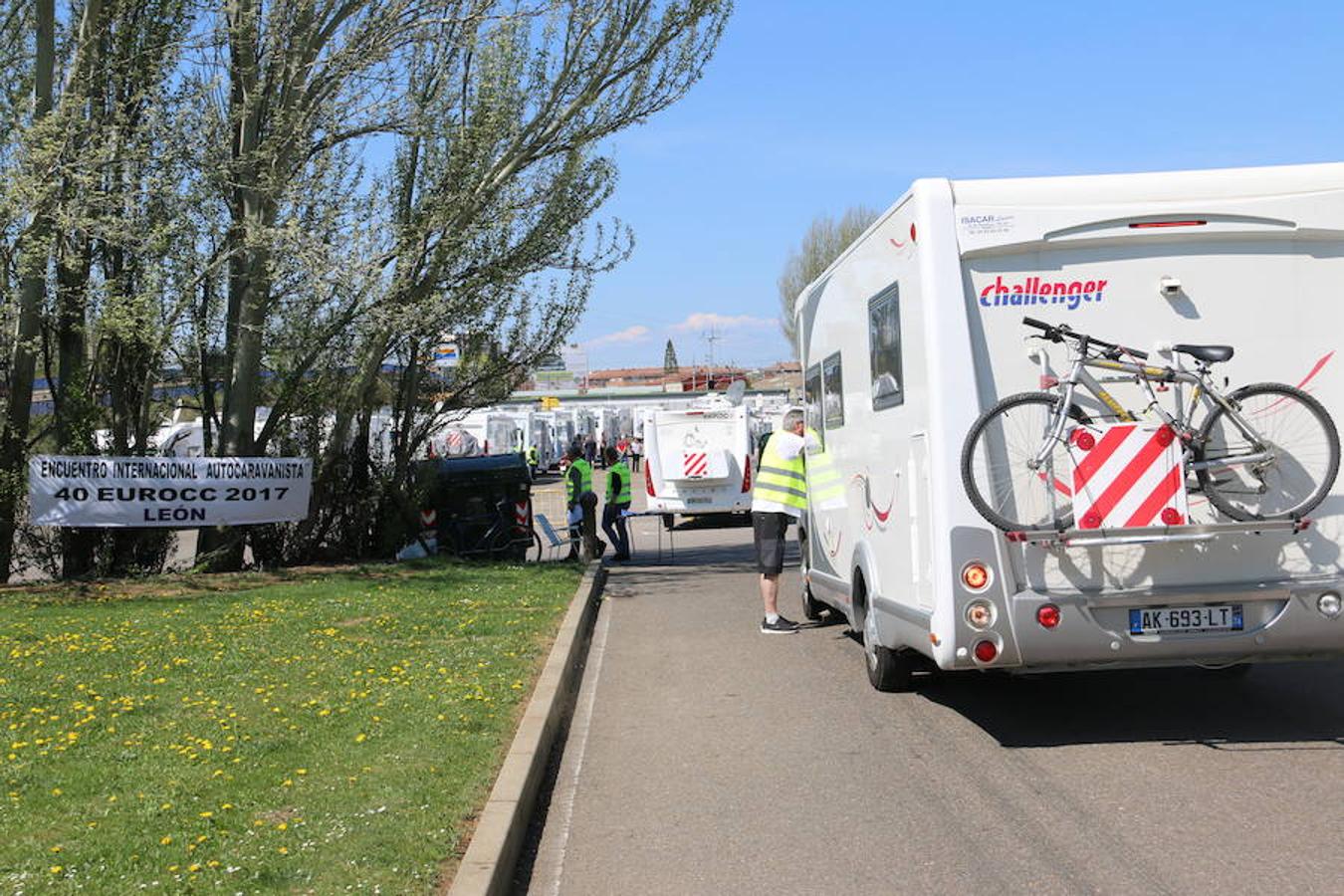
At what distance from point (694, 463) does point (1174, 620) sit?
62.4 feet

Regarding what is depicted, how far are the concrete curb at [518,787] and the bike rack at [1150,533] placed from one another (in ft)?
8.89

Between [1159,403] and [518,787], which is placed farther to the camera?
[1159,403]

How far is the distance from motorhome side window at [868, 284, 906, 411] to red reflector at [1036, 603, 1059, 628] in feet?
4.77

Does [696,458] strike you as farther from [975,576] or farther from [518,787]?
[518,787]

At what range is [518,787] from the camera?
6.56m

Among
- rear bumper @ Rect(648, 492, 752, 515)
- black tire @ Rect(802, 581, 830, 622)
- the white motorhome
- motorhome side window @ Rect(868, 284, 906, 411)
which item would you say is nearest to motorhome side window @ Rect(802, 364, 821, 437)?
black tire @ Rect(802, 581, 830, 622)

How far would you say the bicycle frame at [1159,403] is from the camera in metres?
7.04

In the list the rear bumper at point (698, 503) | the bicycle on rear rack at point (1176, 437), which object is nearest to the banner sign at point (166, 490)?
the rear bumper at point (698, 503)

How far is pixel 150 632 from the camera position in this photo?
1188cm

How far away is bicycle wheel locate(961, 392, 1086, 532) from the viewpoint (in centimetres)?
704

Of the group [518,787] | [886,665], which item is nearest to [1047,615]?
[886,665]

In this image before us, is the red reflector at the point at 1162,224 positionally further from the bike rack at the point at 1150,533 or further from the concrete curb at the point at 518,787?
the concrete curb at the point at 518,787

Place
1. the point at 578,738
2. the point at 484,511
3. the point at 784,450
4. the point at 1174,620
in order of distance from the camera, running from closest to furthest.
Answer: the point at 1174,620
the point at 578,738
the point at 784,450
the point at 484,511

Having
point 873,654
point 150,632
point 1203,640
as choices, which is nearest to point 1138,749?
point 1203,640
